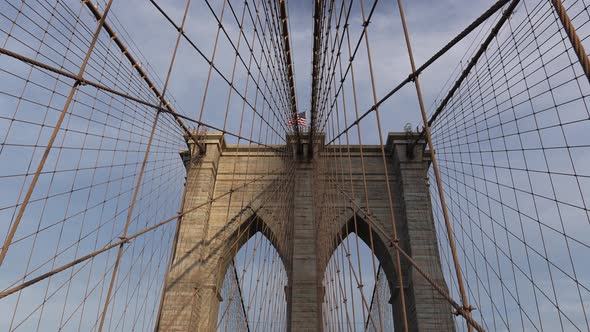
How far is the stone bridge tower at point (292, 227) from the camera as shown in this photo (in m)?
11.0

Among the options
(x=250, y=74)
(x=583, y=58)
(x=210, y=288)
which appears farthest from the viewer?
(x=210, y=288)

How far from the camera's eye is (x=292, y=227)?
12727 millimetres

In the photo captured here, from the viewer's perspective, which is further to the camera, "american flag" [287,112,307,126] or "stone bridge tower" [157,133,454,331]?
"american flag" [287,112,307,126]

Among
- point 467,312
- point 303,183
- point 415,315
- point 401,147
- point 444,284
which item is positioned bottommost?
point 415,315

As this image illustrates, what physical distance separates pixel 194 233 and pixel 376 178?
595cm

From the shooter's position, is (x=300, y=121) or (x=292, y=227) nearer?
(x=292, y=227)

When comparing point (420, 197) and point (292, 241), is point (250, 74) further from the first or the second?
point (420, 197)

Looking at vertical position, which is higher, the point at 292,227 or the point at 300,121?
the point at 300,121

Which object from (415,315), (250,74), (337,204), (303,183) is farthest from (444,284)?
(250,74)

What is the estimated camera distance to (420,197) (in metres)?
12.5

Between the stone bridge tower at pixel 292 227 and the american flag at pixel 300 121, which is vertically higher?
the american flag at pixel 300 121

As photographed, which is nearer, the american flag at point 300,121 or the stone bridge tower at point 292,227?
the stone bridge tower at point 292,227

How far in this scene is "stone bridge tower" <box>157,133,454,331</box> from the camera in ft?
36.2

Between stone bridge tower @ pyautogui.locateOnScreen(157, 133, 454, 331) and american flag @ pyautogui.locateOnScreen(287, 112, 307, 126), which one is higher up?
american flag @ pyautogui.locateOnScreen(287, 112, 307, 126)
